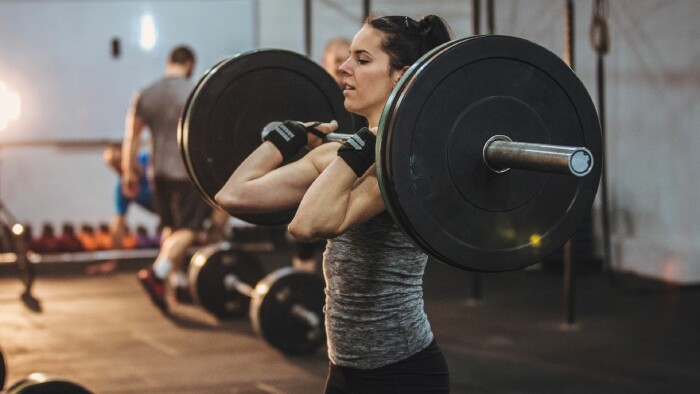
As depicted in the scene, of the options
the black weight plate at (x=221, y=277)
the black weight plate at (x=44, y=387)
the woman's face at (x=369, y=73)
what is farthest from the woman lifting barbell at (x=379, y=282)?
the black weight plate at (x=221, y=277)

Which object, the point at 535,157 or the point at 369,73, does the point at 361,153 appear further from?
the point at 535,157

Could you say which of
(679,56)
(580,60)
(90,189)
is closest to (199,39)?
(90,189)

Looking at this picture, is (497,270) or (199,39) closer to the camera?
(497,270)

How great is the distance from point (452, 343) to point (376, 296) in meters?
2.50

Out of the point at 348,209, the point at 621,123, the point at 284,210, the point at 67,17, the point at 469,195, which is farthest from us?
the point at 67,17

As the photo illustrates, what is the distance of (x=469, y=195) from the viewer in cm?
139

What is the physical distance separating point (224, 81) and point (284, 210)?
13.5 inches

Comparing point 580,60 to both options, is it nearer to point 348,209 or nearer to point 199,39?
point 199,39

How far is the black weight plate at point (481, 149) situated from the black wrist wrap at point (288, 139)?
42 cm

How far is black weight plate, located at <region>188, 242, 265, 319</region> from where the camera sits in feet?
15.1

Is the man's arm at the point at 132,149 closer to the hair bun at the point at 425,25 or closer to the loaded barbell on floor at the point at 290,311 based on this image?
the loaded barbell on floor at the point at 290,311

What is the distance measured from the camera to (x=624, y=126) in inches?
238

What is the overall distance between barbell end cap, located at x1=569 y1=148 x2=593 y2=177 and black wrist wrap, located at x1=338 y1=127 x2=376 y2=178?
35 cm

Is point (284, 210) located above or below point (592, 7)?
below
